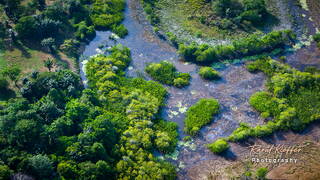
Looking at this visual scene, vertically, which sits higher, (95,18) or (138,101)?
(95,18)

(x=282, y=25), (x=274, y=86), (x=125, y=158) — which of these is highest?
(x=282, y=25)

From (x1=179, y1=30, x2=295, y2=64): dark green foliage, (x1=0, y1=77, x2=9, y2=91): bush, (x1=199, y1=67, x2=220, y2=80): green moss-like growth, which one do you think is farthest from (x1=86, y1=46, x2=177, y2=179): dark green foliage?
(x1=0, y1=77, x2=9, y2=91): bush

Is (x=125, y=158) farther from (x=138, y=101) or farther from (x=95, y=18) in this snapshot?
(x=95, y=18)

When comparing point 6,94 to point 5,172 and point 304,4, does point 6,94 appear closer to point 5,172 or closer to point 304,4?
point 5,172

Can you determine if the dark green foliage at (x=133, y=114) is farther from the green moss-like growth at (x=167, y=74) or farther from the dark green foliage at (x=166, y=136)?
the green moss-like growth at (x=167, y=74)

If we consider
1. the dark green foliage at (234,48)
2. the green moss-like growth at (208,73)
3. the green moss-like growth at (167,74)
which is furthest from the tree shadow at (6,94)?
the green moss-like growth at (208,73)

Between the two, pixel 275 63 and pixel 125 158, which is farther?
pixel 275 63

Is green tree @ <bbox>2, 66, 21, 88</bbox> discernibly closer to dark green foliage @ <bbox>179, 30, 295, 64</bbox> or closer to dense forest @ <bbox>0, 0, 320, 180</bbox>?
dense forest @ <bbox>0, 0, 320, 180</bbox>

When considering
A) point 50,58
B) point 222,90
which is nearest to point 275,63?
point 222,90
